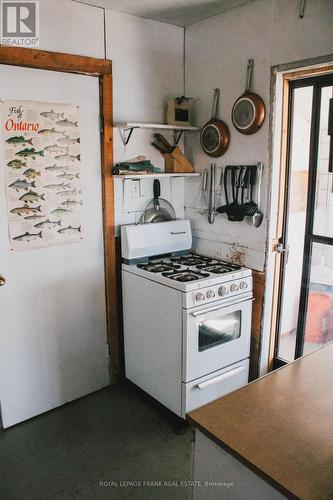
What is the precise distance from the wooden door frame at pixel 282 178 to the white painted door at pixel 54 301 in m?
1.19

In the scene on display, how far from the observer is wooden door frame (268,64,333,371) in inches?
96.6

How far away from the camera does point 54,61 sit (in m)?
2.45

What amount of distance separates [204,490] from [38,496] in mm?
1180

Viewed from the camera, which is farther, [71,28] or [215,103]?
[215,103]

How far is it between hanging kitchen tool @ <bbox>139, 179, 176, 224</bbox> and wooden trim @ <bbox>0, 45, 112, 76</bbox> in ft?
2.80

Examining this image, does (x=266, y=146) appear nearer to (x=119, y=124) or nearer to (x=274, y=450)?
(x=119, y=124)

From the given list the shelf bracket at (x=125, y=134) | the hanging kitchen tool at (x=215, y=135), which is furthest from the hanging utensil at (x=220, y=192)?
the shelf bracket at (x=125, y=134)

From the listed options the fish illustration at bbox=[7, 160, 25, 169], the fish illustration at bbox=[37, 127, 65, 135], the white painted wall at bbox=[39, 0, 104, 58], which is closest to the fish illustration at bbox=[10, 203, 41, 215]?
the fish illustration at bbox=[7, 160, 25, 169]

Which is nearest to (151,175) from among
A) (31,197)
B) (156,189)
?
(156,189)

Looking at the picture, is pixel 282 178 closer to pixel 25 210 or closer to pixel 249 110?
pixel 249 110

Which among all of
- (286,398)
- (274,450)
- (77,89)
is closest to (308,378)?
(286,398)

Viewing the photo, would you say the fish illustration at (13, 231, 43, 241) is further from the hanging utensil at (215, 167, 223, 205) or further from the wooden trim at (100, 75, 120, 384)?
the hanging utensil at (215, 167, 223, 205)

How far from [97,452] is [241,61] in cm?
259

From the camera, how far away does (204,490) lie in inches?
52.5
